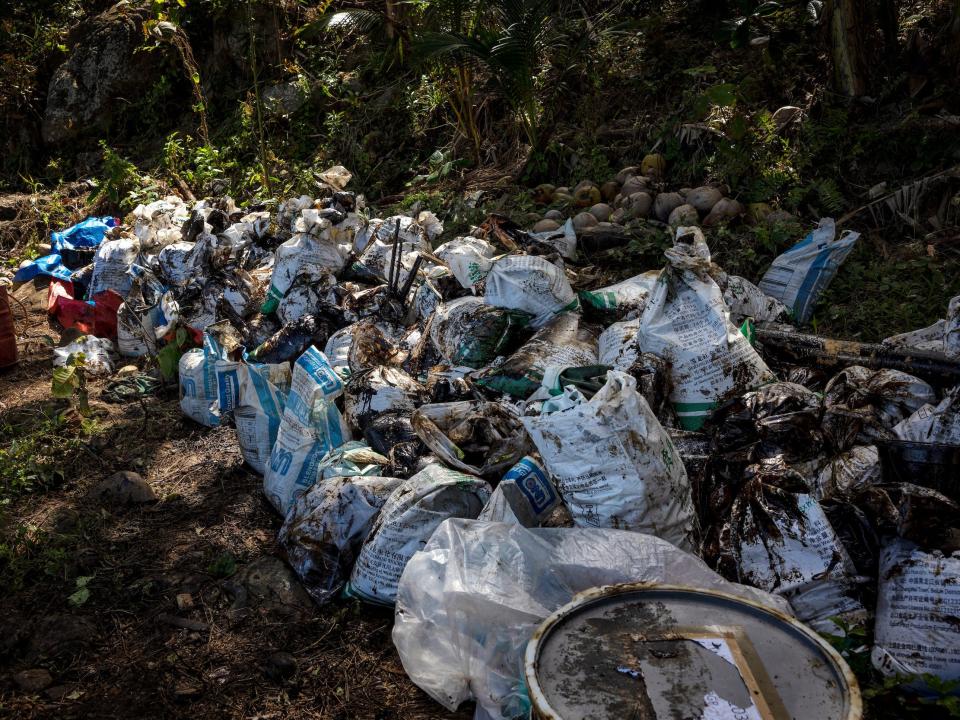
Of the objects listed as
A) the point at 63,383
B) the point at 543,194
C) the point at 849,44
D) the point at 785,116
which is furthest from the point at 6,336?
the point at 849,44

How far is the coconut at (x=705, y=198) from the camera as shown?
13.8 feet

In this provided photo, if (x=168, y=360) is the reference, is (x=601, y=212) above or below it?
above

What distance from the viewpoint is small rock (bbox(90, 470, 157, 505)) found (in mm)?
3074

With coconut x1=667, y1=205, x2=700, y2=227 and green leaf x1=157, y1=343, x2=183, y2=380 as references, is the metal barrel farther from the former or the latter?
coconut x1=667, y1=205, x2=700, y2=227

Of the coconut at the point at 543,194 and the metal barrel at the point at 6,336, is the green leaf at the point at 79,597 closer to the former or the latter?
the metal barrel at the point at 6,336

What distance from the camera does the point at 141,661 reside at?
7.49 feet

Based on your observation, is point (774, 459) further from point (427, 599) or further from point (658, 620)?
point (427, 599)

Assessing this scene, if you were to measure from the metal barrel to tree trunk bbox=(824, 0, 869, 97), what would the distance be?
4.95 m

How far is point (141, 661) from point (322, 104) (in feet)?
19.2

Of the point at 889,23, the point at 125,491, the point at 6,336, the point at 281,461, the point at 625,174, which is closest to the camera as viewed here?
the point at 281,461

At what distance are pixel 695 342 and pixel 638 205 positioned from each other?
186 centimetres

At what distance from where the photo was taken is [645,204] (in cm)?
435

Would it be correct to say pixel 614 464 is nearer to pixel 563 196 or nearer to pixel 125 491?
pixel 125 491

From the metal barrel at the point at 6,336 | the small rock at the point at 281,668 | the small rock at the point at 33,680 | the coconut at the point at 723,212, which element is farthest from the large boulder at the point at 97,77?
the small rock at the point at 281,668
